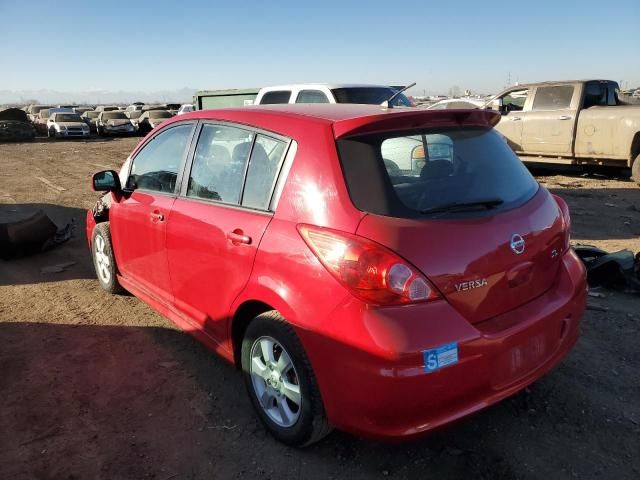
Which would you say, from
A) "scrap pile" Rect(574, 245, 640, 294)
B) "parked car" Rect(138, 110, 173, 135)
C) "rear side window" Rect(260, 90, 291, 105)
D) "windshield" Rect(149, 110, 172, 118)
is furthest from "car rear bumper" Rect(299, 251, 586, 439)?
"windshield" Rect(149, 110, 172, 118)

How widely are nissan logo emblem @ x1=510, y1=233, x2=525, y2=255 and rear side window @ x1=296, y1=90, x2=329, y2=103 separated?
7051mm

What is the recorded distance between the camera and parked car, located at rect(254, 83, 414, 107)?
8.98 m

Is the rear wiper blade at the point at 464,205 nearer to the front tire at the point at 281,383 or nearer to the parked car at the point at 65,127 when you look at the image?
the front tire at the point at 281,383

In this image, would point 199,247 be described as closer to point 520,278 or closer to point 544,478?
point 520,278

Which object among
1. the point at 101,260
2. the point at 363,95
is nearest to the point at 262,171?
the point at 101,260

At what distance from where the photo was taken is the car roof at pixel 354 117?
2508 millimetres

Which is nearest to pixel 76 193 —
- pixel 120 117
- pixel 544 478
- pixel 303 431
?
pixel 303 431

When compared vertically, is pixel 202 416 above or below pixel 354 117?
below

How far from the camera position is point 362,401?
222 centimetres

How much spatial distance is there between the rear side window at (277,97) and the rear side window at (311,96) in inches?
14.3

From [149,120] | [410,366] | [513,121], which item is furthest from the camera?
[149,120]

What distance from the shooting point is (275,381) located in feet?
8.97

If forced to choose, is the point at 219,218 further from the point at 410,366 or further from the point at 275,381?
the point at 410,366

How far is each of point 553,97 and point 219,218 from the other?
33.0 ft
